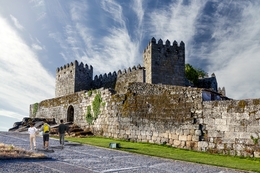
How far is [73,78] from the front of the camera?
37250 millimetres

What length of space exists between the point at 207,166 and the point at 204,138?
441cm

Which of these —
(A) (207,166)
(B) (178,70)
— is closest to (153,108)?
(A) (207,166)

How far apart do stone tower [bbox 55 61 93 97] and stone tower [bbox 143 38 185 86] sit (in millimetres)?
12075

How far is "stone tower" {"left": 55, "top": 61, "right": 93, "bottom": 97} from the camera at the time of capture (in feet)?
122

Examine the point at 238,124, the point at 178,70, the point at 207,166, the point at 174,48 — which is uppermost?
the point at 174,48

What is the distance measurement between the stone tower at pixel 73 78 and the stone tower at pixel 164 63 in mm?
12075

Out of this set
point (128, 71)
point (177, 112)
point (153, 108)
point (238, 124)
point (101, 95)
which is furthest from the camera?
point (128, 71)

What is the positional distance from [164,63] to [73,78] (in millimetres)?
14766

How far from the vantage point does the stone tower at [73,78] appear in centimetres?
3728

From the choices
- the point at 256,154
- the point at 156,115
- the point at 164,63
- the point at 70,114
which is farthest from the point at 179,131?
the point at 164,63

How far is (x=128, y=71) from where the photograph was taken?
3142 centimetres

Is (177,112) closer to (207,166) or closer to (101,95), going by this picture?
(207,166)

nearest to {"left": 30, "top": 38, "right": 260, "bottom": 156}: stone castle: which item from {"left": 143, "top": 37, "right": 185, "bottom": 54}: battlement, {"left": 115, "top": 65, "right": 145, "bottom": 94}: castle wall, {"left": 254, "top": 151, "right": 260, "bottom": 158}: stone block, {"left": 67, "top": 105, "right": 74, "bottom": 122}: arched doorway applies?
{"left": 67, "top": 105, "right": 74, "bottom": 122}: arched doorway

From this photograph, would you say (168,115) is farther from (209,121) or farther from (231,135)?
(231,135)
